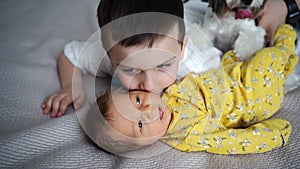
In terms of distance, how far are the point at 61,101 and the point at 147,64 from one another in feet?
1.10

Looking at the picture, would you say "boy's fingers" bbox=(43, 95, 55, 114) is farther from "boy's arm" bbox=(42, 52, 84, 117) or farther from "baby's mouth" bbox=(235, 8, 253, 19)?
"baby's mouth" bbox=(235, 8, 253, 19)

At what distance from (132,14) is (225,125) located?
0.43 m

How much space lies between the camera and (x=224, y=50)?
1.34 metres

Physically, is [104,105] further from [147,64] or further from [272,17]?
[272,17]

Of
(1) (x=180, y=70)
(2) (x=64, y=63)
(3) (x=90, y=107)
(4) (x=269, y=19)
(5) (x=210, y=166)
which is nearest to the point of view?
(5) (x=210, y=166)

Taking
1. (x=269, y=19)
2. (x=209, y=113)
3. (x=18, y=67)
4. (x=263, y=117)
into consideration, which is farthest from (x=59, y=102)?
(x=269, y=19)

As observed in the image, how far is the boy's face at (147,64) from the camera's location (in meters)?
0.81

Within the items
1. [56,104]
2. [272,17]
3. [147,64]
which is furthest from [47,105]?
[272,17]

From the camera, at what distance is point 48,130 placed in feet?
2.74

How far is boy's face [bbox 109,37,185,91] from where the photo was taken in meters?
0.81

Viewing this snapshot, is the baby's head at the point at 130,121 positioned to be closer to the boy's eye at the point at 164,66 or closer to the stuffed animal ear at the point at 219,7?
the boy's eye at the point at 164,66

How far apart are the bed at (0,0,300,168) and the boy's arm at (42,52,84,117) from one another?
3 cm

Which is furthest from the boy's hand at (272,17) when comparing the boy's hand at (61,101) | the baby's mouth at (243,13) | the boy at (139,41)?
the boy's hand at (61,101)

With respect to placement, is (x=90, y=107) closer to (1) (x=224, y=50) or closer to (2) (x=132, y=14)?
(2) (x=132, y=14)
